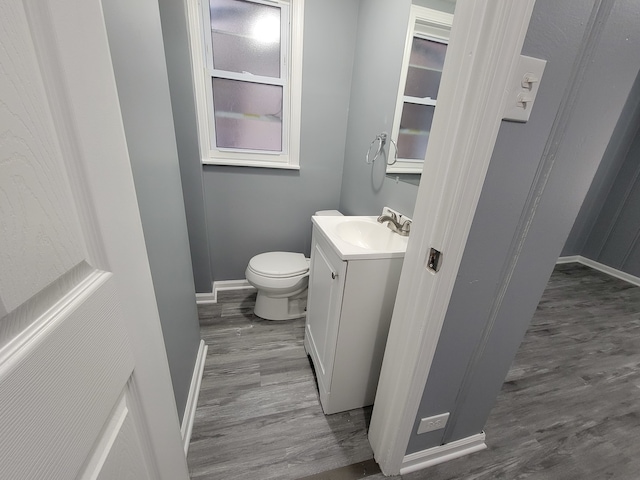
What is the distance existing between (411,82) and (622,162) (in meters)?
3.42

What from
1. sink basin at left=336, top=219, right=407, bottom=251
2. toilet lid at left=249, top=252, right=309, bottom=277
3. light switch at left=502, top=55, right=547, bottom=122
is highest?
light switch at left=502, top=55, right=547, bottom=122

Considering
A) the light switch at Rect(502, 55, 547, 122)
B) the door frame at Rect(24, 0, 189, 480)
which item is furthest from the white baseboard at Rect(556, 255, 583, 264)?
the door frame at Rect(24, 0, 189, 480)

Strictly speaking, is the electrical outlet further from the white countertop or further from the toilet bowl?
the toilet bowl

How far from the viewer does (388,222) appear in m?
1.40

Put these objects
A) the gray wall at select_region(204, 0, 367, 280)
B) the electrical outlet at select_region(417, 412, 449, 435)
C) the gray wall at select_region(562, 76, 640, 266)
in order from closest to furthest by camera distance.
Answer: the electrical outlet at select_region(417, 412, 449, 435), the gray wall at select_region(204, 0, 367, 280), the gray wall at select_region(562, 76, 640, 266)

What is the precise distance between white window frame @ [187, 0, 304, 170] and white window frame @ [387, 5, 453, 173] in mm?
832

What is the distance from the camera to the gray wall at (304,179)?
183 centimetres

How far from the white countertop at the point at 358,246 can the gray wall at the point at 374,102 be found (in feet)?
0.57

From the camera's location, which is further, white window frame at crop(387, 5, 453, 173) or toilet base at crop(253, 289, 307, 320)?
toilet base at crop(253, 289, 307, 320)

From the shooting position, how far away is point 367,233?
1.42 meters

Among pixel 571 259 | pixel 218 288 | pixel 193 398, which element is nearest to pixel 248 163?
pixel 218 288

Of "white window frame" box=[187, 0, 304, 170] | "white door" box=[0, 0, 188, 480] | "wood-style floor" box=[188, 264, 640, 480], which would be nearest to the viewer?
"white door" box=[0, 0, 188, 480]

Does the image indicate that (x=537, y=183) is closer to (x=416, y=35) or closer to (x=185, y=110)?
(x=416, y=35)

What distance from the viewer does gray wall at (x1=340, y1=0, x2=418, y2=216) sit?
140 cm
